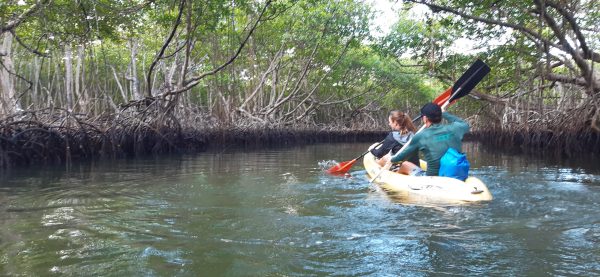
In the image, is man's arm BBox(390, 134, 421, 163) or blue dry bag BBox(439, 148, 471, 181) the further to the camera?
man's arm BBox(390, 134, 421, 163)

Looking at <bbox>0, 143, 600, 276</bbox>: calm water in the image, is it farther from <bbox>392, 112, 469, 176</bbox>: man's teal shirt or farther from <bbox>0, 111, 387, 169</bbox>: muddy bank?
<bbox>0, 111, 387, 169</bbox>: muddy bank

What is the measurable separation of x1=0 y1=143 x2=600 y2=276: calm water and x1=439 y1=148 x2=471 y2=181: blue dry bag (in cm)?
38

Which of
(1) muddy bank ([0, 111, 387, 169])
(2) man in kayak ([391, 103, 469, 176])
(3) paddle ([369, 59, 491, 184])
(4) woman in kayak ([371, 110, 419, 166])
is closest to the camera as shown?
(2) man in kayak ([391, 103, 469, 176])

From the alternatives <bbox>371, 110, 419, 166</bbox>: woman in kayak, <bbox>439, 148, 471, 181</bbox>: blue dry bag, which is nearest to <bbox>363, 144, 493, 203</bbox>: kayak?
<bbox>439, 148, 471, 181</bbox>: blue dry bag

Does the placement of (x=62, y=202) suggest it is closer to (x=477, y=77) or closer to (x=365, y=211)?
(x=365, y=211)

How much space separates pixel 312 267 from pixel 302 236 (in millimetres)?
629

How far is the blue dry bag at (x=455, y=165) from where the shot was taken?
4.43 metres

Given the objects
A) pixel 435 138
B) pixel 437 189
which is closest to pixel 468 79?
pixel 435 138

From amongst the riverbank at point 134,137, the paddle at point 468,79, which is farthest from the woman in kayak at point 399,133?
the riverbank at point 134,137

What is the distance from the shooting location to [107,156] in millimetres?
9250

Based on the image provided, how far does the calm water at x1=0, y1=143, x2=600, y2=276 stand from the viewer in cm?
246

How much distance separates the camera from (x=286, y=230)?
3.25 metres

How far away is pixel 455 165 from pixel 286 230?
1957mm

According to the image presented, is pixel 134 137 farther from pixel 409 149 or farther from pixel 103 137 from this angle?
pixel 409 149
